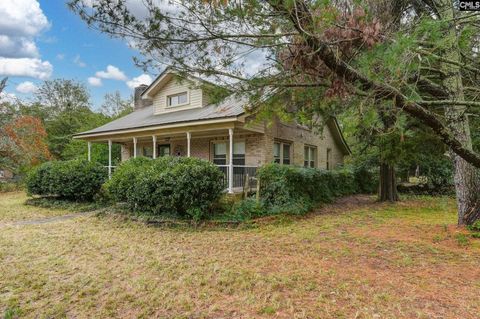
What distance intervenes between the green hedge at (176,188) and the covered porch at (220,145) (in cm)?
195

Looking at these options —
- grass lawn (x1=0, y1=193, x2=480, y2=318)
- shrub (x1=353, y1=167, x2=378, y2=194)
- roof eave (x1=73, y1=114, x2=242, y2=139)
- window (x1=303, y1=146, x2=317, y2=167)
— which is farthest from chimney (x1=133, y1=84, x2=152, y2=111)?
shrub (x1=353, y1=167, x2=378, y2=194)

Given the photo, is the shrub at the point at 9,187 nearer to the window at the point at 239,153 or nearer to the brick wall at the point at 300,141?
the window at the point at 239,153

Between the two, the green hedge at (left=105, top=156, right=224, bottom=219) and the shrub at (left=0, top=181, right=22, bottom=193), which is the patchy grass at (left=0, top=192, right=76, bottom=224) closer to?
the green hedge at (left=105, top=156, right=224, bottom=219)

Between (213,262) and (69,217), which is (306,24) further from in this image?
(69,217)

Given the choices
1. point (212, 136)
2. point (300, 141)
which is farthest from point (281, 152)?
point (212, 136)

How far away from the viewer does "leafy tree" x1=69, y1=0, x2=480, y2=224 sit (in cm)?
330

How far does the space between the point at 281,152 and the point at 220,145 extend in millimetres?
2967

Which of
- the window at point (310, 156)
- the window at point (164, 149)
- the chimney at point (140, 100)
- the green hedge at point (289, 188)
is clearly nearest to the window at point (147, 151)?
the window at point (164, 149)

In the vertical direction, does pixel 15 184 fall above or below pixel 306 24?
below

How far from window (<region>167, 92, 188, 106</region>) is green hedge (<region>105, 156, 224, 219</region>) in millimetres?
6751

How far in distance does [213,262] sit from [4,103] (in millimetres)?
18141

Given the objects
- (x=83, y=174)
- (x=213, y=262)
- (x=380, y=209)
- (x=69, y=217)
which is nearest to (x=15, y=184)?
(x=83, y=174)

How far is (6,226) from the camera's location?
8.02 m

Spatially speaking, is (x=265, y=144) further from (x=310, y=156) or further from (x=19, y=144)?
(x=19, y=144)
